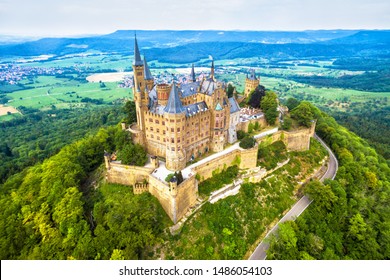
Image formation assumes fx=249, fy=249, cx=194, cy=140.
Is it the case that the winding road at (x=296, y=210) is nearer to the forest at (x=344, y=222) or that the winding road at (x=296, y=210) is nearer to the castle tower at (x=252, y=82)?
the forest at (x=344, y=222)

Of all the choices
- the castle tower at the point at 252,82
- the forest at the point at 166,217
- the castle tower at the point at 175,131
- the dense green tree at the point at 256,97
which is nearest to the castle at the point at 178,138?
the castle tower at the point at 175,131

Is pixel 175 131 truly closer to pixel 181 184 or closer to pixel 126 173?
pixel 181 184

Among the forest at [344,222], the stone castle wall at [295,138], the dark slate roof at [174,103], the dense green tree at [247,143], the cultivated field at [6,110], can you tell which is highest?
the dark slate roof at [174,103]

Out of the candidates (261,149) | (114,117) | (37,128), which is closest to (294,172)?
(261,149)

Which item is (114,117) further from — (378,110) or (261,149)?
(378,110)

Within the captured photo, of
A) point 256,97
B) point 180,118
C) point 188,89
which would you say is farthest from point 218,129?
point 256,97

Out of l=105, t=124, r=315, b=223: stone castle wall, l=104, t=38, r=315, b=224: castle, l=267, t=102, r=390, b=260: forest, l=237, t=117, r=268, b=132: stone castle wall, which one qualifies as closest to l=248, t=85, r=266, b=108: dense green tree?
l=237, t=117, r=268, b=132: stone castle wall

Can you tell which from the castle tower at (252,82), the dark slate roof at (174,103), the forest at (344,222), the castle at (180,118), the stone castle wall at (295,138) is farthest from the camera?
the castle tower at (252,82)
